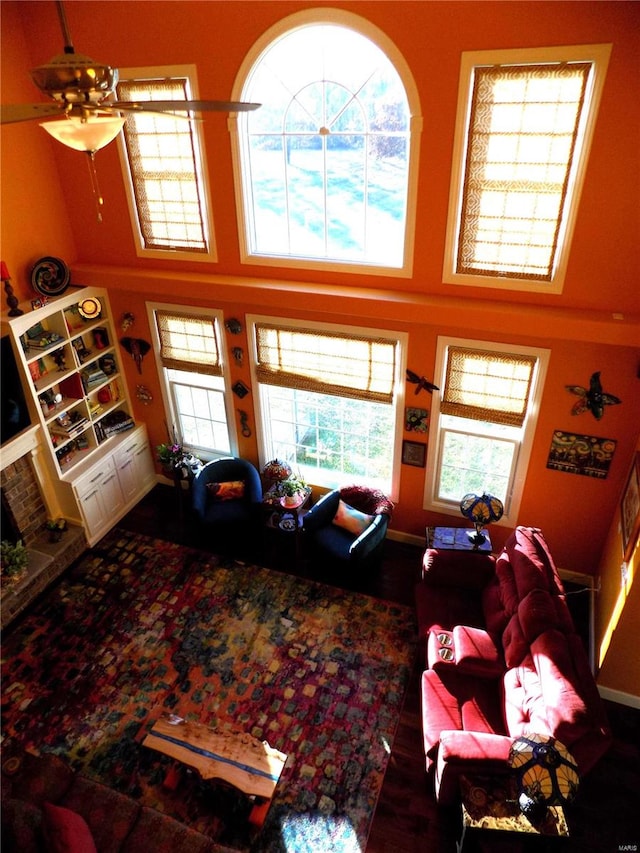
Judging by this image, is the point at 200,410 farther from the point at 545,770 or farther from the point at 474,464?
the point at 545,770

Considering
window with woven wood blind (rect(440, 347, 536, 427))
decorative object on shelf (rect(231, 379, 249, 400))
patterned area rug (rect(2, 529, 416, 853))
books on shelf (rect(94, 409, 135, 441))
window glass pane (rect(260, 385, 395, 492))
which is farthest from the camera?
books on shelf (rect(94, 409, 135, 441))

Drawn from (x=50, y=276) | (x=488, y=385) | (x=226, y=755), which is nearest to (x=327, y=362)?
(x=488, y=385)

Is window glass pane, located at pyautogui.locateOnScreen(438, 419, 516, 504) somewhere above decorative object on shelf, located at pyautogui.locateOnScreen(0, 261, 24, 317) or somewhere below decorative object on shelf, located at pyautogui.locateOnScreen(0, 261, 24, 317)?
below

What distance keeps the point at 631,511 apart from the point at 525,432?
1185 mm

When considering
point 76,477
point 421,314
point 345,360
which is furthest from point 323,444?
point 76,477

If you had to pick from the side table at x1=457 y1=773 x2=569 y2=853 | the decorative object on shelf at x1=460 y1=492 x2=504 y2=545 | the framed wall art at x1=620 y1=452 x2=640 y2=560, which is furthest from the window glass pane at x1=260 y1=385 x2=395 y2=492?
the side table at x1=457 y1=773 x2=569 y2=853

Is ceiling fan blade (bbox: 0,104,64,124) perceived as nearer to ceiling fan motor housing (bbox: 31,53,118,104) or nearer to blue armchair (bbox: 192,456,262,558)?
ceiling fan motor housing (bbox: 31,53,118,104)

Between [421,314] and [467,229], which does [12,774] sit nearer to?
[421,314]

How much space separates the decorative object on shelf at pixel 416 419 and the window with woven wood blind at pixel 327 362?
10.1 inches

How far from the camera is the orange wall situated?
4.36 m

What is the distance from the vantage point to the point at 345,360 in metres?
6.12

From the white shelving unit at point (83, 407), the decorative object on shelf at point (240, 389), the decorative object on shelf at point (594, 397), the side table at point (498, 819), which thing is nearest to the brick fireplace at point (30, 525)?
the white shelving unit at point (83, 407)

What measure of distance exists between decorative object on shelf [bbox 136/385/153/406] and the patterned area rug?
1967mm

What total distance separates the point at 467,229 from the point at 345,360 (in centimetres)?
181
